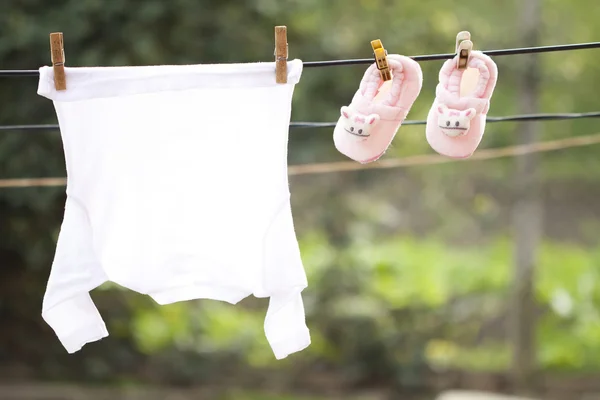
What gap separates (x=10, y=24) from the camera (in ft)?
12.0

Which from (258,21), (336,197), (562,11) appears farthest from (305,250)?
(562,11)

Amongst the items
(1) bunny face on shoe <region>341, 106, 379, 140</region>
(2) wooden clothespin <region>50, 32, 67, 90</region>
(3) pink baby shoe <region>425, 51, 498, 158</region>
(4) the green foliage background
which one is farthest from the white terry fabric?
(4) the green foliage background

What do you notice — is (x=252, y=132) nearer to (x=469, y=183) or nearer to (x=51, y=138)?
(x=51, y=138)

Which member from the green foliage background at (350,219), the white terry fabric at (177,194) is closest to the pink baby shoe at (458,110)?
the white terry fabric at (177,194)

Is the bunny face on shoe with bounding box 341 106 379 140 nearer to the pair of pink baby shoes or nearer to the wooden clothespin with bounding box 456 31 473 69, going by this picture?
the pair of pink baby shoes

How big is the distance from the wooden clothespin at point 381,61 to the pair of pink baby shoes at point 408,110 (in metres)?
0.02

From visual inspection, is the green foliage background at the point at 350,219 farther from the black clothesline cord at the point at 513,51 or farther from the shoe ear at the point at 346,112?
the black clothesline cord at the point at 513,51

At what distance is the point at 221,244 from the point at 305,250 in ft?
8.76

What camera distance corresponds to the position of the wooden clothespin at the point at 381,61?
161 cm

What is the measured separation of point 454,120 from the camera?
63.1 inches

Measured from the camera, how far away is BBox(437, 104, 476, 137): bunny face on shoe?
5.24ft

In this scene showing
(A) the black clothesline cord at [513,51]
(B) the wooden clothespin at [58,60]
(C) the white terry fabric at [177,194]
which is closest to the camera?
(A) the black clothesline cord at [513,51]

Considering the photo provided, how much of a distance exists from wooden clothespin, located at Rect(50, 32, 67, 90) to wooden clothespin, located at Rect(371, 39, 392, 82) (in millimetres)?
623

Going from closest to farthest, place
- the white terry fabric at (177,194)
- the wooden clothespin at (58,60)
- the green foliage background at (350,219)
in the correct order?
the wooden clothespin at (58,60)
the white terry fabric at (177,194)
the green foliage background at (350,219)
